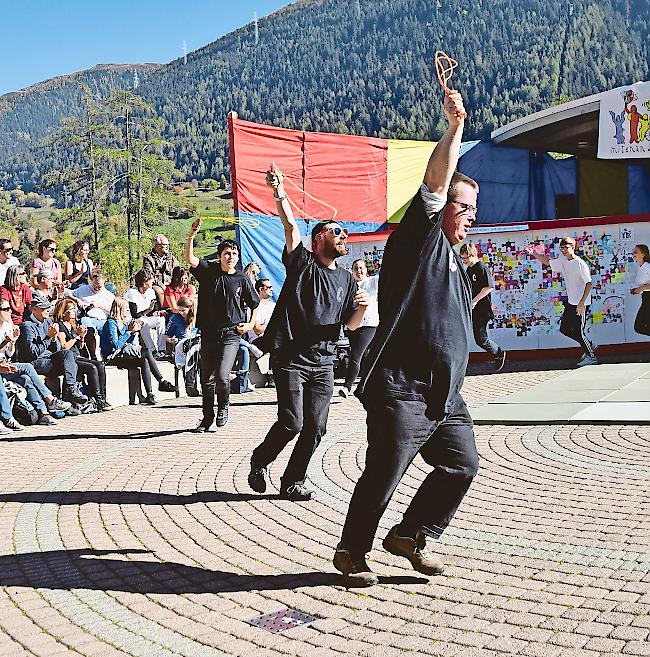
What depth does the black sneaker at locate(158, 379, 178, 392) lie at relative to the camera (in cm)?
1370

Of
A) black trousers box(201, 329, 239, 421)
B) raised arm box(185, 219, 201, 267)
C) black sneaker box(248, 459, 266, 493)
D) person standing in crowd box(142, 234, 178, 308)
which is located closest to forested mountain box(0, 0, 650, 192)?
person standing in crowd box(142, 234, 178, 308)

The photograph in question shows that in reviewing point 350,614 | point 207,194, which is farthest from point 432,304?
point 207,194

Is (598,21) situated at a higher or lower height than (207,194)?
higher

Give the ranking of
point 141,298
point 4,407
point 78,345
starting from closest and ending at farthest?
point 4,407 → point 78,345 → point 141,298

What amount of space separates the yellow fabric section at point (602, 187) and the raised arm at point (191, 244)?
57.9 ft

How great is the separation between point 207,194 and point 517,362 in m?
148

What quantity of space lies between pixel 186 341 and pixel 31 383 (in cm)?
267

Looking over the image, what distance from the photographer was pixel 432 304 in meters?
4.27

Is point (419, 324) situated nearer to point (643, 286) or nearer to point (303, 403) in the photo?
point (303, 403)

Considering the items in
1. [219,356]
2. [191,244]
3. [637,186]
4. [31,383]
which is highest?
[637,186]

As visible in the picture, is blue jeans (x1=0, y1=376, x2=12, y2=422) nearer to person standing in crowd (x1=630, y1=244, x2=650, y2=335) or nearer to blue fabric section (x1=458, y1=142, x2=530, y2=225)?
person standing in crowd (x1=630, y1=244, x2=650, y2=335)

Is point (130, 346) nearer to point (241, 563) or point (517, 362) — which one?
point (517, 362)

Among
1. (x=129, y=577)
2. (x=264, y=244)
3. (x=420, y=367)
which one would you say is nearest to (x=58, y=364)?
(x=264, y=244)

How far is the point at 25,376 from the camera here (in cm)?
1142
